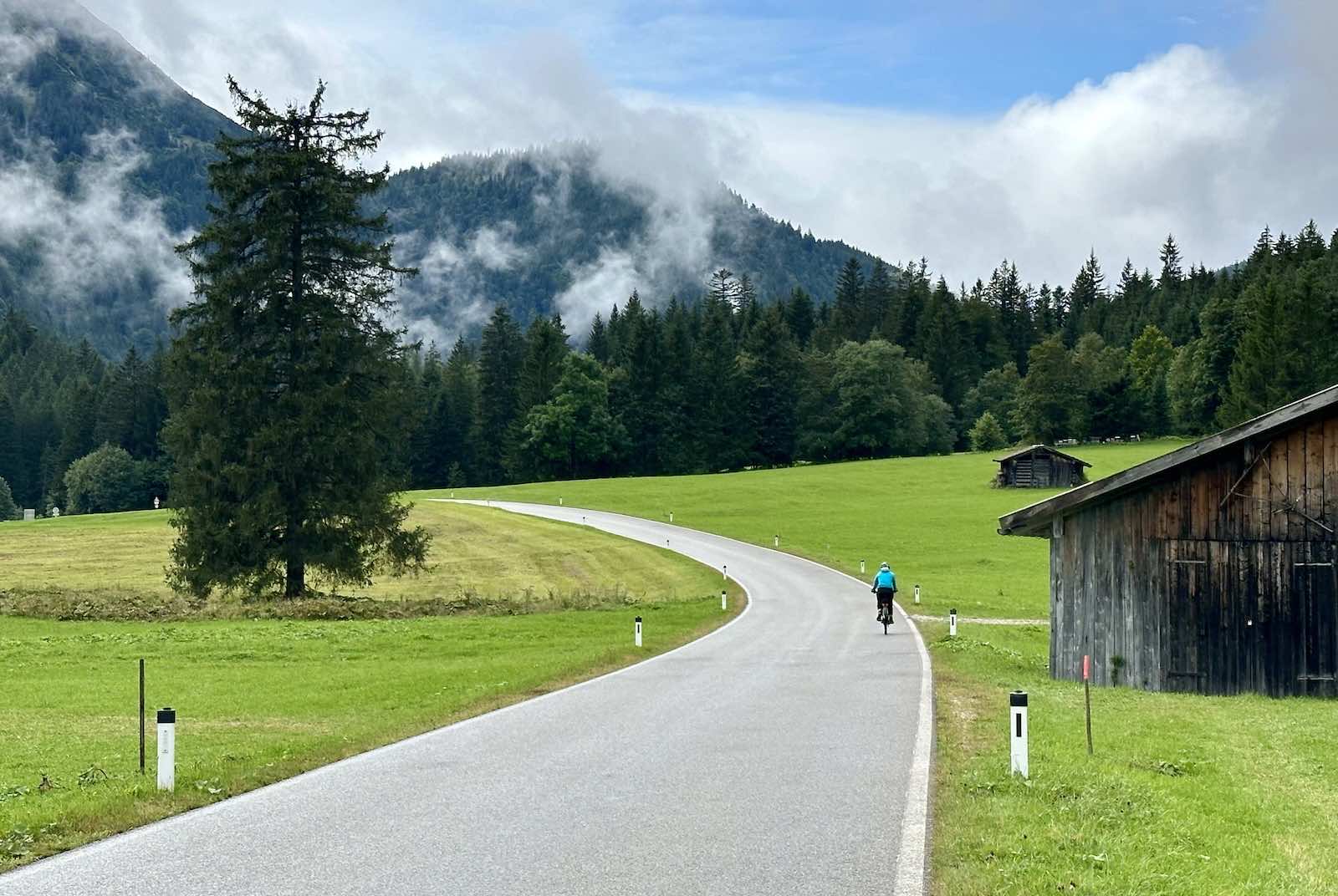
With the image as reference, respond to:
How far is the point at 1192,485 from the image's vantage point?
21.2m

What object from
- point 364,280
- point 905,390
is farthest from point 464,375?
point 364,280

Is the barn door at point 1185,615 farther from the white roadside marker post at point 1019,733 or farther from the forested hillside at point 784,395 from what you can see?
the forested hillside at point 784,395

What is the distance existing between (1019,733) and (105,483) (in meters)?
109

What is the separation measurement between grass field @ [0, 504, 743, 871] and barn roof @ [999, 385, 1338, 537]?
821 cm

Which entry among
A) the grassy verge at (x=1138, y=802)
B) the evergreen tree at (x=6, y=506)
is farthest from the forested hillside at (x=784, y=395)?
the grassy verge at (x=1138, y=802)

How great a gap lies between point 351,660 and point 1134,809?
18228mm

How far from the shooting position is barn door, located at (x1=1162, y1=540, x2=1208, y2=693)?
20953 mm

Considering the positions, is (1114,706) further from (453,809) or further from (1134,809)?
(453,809)

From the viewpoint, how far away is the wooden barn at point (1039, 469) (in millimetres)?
84312

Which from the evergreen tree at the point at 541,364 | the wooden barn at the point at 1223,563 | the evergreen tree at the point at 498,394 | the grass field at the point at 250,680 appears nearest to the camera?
the grass field at the point at 250,680

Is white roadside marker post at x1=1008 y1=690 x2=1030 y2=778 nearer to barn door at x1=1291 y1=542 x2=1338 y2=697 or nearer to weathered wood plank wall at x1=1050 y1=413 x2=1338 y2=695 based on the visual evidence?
weathered wood plank wall at x1=1050 y1=413 x2=1338 y2=695

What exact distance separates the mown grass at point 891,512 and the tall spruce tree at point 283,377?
18519 mm

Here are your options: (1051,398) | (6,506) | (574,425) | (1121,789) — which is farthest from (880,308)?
(1121,789)

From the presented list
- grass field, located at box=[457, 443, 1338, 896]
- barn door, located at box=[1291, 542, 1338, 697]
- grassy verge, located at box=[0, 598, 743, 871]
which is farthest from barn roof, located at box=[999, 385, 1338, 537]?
grassy verge, located at box=[0, 598, 743, 871]
